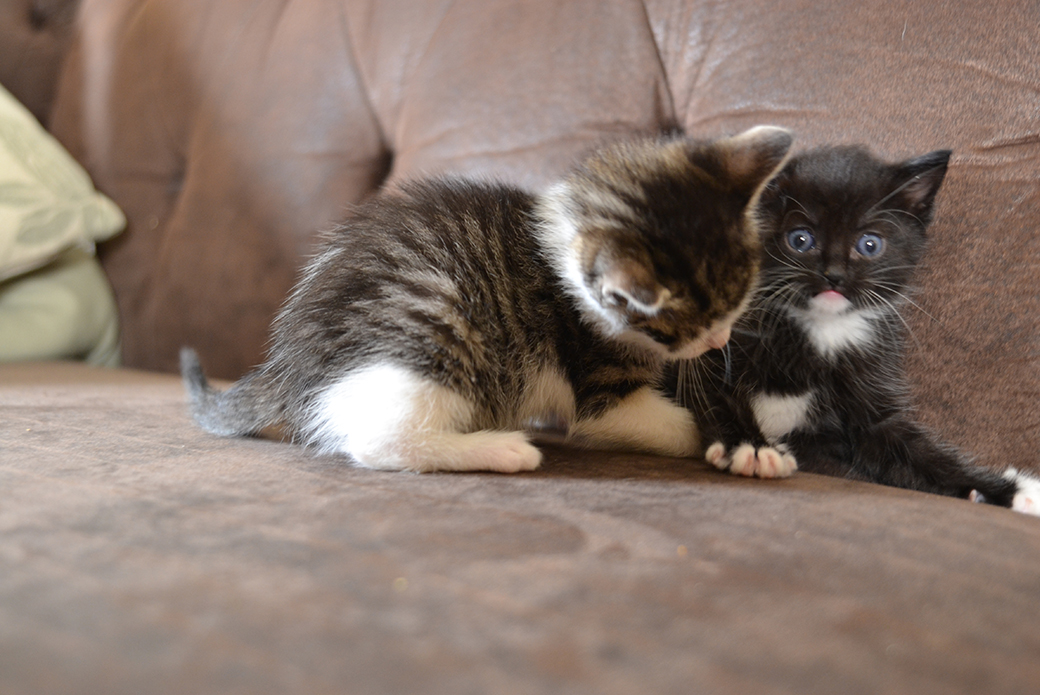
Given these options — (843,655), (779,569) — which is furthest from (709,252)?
(843,655)

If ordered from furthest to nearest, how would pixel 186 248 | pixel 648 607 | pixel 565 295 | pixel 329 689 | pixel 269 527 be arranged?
pixel 186 248 < pixel 565 295 < pixel 269 527 < pixel 648 607 < pixel 329 689

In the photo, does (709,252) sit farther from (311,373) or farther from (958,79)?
(311,373)

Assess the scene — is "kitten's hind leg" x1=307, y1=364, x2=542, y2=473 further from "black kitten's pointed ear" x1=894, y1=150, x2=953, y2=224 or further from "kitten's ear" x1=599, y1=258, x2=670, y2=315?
"black kitten's pointed ear" x1=894, y1=150, x2=953, y2=224

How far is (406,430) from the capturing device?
0.98 m

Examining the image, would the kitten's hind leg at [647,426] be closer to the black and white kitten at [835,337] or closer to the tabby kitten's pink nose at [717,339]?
the black and white kitten at [835,337]

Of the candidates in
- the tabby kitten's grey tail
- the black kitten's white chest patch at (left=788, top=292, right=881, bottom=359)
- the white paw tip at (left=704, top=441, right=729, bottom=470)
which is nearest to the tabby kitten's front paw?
the white paw tip at (left=704, top=441, right=729, bottom=470)

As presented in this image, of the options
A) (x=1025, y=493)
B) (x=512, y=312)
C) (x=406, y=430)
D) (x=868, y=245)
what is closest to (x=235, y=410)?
(x=406, y=430)

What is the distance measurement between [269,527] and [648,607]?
0.37 meters

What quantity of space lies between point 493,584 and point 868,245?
86 cm

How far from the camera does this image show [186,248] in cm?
178

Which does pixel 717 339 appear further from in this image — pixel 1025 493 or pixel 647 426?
pixel 1025 493

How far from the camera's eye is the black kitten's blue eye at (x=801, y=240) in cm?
116

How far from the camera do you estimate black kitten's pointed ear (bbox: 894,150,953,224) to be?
3.43 ft

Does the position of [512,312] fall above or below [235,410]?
above
